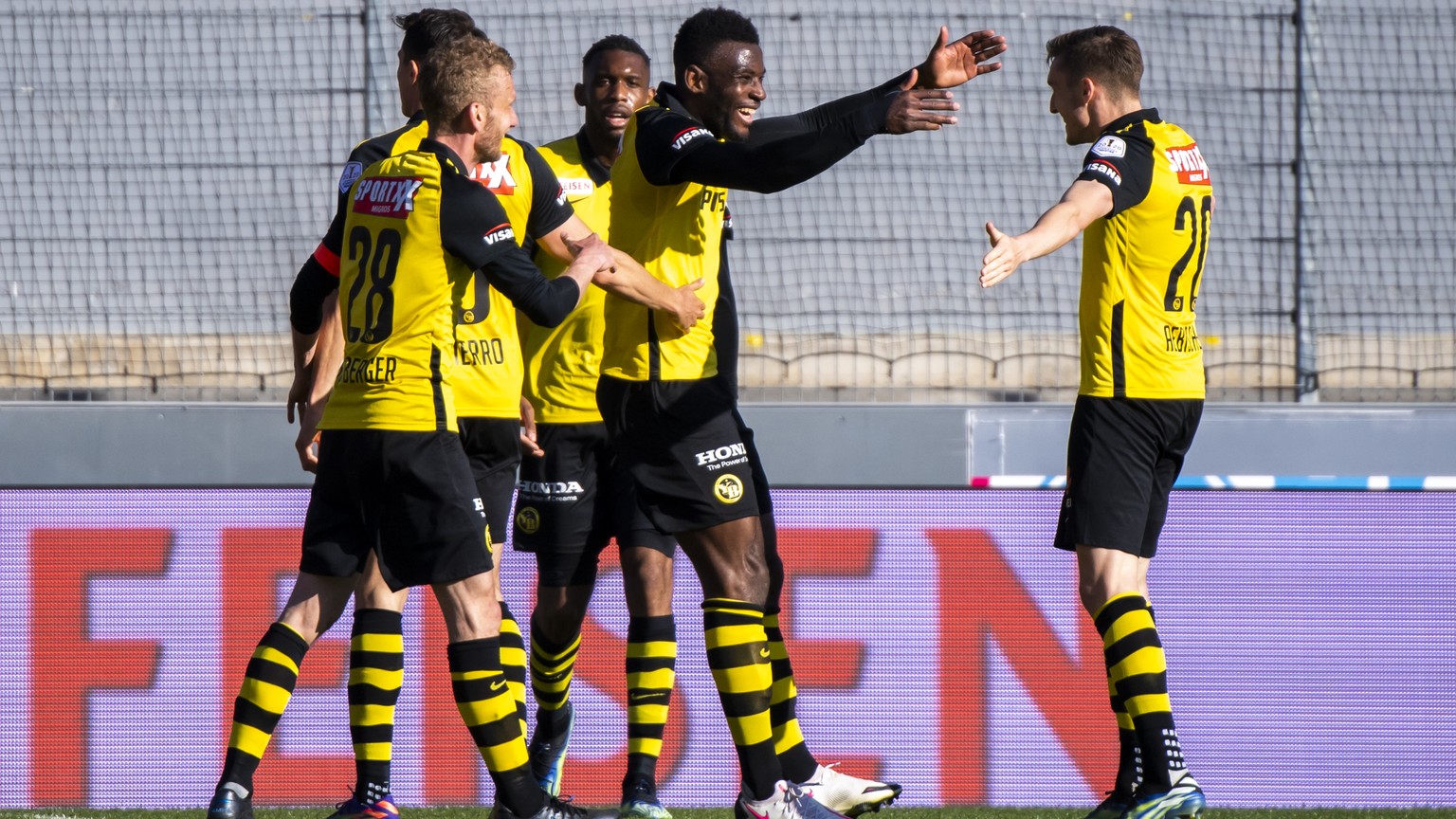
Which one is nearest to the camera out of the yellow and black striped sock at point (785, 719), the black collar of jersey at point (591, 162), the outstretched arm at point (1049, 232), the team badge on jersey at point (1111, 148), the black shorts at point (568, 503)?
the outstretched arm at point (1049, 232)

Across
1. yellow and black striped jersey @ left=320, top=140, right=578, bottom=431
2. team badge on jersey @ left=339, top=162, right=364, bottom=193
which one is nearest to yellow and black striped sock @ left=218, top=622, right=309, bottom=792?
yellow and black striped jersey @ left=320, top=140, right=578, bottom=431

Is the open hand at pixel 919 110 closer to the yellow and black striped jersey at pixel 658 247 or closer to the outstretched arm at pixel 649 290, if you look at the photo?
the yellow and black striped jersey at pixel 658 247

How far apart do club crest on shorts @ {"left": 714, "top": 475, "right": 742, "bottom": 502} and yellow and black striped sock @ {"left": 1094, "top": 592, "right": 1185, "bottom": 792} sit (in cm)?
101

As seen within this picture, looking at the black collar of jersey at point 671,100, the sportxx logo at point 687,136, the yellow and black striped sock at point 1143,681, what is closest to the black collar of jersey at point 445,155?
the sportxx logo at point 687,136

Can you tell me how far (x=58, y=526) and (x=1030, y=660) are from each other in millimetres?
3452

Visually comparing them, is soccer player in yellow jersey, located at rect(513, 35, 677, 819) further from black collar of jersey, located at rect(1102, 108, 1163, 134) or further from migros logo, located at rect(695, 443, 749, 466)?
black collar of jersey, located at rect(1102, 108, 1163, 134)

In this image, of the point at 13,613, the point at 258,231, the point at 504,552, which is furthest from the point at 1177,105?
the point at 13,613

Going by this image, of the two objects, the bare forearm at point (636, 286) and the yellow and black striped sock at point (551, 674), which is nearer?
the bare forearm at point (636, 286)

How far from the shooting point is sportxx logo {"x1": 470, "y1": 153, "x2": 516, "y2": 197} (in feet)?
13.8

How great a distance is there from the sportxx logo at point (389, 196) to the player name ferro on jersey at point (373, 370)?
33 cm

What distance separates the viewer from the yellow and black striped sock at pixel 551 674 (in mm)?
4715

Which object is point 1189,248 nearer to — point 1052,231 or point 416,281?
point 1052,231

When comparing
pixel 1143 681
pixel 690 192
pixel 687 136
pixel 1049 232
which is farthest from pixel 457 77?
pixel 1143 681

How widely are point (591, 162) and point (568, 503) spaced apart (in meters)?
1.10
